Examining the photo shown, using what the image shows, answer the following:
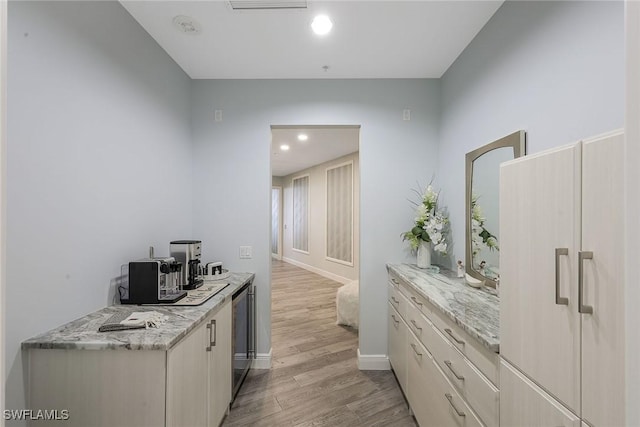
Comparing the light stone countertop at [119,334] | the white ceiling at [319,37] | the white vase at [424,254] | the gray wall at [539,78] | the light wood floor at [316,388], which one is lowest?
the light wood floor at [316,388]

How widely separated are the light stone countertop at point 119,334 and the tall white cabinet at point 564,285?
1.36m

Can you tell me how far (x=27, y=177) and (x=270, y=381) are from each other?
86.2 inches

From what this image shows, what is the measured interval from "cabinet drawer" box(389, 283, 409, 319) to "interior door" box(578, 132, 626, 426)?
4.51ft

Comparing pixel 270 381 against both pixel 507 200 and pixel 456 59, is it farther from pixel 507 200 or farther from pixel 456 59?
pixel 456 59

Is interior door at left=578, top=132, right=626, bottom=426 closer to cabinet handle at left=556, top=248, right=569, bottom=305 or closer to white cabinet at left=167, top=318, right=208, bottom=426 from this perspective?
cabinet handle at left=556, top=248, right=569, bottom=305

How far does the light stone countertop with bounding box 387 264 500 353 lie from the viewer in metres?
1.15

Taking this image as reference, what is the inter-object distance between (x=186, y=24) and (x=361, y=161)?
1.72m

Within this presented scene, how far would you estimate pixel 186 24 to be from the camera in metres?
1.88

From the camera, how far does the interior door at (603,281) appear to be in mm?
625

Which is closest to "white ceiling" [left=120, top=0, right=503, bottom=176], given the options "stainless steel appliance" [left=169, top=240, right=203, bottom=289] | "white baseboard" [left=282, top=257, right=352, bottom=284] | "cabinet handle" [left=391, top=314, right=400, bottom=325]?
"stainless steel appliance" [left=169, top=240, right=203, bottom=289]

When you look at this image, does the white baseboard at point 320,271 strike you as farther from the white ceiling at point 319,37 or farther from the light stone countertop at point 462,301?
the white ceiling at point 319,37

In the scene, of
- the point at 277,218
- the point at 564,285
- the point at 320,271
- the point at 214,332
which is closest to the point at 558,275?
the point at 564,285

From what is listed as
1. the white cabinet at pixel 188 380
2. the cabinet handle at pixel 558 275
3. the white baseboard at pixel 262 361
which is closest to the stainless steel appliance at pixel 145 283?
the white cabinet at pixel 188 380

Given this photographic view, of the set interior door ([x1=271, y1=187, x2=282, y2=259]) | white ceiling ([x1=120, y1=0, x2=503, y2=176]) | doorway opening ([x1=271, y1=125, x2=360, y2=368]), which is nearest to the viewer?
white ceiling ([x1=120, y1=0, x2=503, y2=176])
